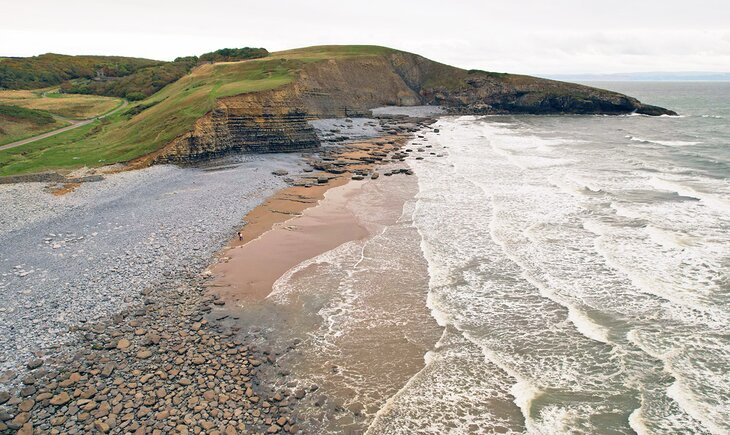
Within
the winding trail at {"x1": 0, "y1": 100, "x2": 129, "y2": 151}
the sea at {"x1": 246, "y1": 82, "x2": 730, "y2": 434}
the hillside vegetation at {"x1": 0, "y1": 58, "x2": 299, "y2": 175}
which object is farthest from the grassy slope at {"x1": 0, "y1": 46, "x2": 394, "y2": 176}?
the sea at {"x1": 246, "y1": 82, "x2": 730, "y2": 434}

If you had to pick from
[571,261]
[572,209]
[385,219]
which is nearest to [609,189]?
[572,209]

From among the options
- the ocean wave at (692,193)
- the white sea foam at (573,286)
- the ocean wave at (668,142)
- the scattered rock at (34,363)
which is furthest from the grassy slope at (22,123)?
the ocean wave at (668,142)

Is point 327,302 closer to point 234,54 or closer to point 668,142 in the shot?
point 668,142

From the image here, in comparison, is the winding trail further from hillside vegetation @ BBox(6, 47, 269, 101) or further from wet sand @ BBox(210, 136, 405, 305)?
wet sand @ BBox(210, 136, 405, 305)

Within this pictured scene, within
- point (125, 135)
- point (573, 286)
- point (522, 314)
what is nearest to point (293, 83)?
point (125, 135)

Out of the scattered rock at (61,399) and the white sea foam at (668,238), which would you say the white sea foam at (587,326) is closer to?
the white sea foam at (668,238)

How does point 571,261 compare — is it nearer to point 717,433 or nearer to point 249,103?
point 717,433

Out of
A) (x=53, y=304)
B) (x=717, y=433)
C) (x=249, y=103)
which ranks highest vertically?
(x=249, y=103)

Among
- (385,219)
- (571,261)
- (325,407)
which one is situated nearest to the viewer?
(325,407)
